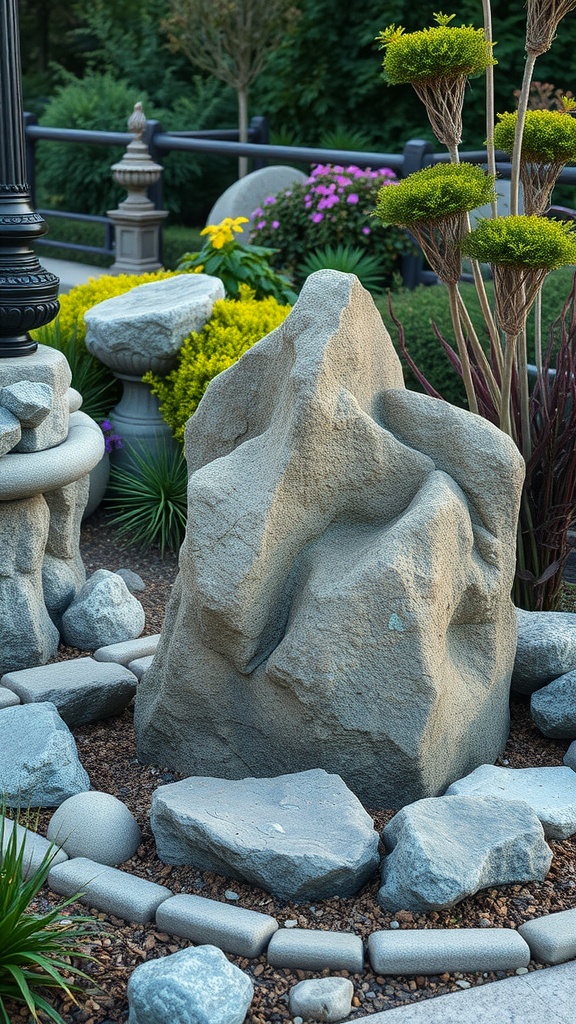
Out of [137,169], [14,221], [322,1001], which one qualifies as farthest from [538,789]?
[137,169]

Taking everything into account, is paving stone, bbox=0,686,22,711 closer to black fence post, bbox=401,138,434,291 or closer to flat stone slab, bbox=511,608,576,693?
flat stone slab, bbox=511,608,576,693

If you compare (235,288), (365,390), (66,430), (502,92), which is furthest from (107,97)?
(365,390)

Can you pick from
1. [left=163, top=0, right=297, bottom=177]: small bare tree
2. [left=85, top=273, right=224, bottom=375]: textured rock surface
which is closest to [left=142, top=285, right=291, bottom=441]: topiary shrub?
[left=85, top=273, right=224, bottom=375]: textured rock surface

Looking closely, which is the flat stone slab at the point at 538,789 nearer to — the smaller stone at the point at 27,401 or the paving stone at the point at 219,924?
the paving stone at the point at 219,924

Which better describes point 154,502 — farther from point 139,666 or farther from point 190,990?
point 190,990

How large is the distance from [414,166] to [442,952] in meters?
6.51

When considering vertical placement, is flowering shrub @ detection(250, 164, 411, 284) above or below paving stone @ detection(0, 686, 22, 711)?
above

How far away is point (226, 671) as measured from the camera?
10.4ft

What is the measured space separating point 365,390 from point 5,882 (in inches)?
64.0

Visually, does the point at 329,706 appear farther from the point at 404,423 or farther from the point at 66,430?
the point at 66,430

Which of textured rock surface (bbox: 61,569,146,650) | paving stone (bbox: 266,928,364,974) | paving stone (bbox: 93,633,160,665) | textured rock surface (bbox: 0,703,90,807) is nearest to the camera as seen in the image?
paving stone (bbox: 266,928,364,974)

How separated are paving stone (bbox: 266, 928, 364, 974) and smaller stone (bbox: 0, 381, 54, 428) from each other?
6.53ft

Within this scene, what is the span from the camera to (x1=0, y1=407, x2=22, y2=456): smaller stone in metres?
3.75

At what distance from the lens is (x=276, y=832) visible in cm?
272
